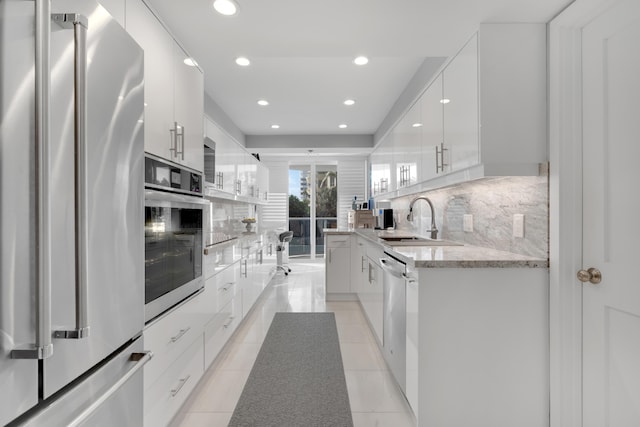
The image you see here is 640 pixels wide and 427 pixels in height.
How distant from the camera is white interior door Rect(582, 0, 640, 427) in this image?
137 cm

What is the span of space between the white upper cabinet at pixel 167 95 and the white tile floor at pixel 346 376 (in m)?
1.47

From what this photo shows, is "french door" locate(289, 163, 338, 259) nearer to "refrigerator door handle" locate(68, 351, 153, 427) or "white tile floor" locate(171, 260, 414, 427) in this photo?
"white tile floor" locate(171, 260, 414, 427)

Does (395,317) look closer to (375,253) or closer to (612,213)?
(375,253)

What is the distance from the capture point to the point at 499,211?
2.16 meters

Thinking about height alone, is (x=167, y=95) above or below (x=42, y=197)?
above

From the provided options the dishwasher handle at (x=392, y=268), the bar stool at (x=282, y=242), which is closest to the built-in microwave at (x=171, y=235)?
the dishwasher handle at (x=392, y=268)

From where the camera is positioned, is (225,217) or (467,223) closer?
(467,223)

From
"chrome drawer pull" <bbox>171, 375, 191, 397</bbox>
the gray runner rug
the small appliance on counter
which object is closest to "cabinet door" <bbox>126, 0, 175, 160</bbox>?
"chrome drawer pull" <bbox>171, 375, 191, 397</bbox>

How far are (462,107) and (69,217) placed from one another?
202 cm

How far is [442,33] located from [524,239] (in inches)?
51.5

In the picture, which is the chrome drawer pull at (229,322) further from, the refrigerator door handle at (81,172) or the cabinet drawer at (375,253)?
the refrigerator door handle at (81,172)

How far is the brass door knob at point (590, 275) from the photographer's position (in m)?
1.52

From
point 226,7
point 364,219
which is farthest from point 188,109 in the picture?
point 364,219

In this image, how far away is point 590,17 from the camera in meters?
1.56
